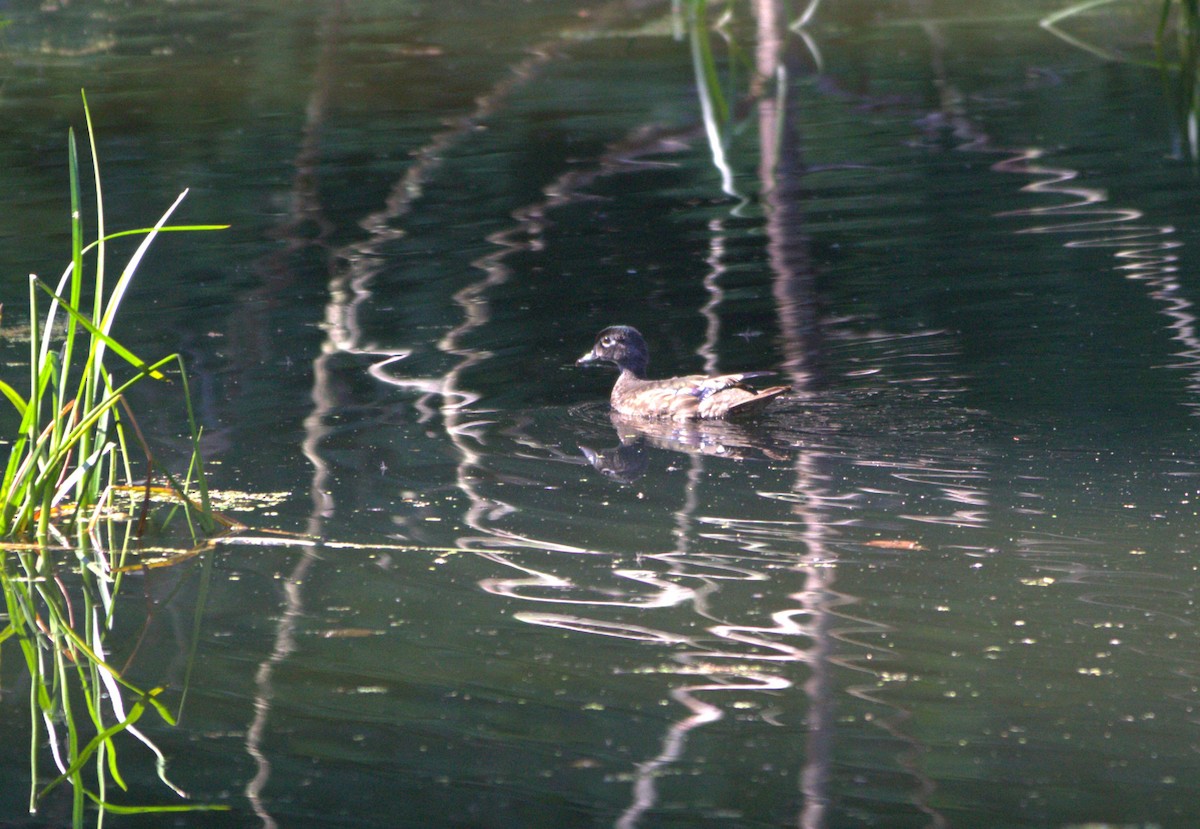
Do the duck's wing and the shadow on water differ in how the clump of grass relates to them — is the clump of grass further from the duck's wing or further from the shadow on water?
the duck's wing

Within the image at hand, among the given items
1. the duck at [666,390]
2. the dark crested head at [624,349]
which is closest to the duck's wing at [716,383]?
the duck at [666,390]

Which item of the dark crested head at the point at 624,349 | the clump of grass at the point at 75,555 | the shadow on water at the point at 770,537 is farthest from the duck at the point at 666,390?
the clump of grass at the point at 75,555

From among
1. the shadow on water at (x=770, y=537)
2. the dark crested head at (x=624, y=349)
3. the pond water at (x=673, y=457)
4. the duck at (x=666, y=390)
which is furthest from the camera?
the dark crested head at (x=624, y=349)

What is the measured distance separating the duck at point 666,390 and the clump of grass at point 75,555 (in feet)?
8.04

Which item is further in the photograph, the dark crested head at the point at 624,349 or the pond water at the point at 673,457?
the dark crested head at the point at 624,349

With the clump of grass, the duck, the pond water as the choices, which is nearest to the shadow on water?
the pond water

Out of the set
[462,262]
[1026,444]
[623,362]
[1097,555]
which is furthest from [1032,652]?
[462,262]

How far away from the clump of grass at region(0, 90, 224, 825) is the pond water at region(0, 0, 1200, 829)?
3.8 inches

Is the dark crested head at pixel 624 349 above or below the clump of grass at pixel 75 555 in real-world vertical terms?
below

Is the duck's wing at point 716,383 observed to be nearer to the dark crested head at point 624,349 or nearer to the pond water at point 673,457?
the pond water at point 673,457

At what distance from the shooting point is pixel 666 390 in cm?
898

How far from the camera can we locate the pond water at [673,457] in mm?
4629

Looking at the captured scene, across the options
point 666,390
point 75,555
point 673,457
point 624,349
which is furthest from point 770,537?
point 624,349

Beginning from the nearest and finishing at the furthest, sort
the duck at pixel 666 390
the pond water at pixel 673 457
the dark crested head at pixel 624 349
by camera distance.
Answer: the pond water at pixel 673 457
the duck at pixel 666 390
the dark crested head at pixel 624 349
